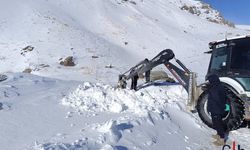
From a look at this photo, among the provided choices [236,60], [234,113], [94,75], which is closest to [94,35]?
[94,75]

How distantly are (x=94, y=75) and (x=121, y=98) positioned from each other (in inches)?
417

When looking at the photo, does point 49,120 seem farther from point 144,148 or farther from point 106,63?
point 106,63

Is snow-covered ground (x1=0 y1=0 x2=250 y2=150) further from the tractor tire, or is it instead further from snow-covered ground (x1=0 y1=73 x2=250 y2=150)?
the tractor tire

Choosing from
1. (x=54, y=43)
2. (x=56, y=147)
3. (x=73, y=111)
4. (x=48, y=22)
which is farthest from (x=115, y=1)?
(x=56, y=147)

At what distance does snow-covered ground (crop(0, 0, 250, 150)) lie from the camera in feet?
26.0

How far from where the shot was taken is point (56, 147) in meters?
6.48

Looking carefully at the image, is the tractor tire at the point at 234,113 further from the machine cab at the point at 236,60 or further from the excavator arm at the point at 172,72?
the excavator arm at the point at 172,72

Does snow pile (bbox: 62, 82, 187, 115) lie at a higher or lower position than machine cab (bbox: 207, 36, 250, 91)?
lower

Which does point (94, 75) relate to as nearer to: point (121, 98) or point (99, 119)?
point (121, 98)

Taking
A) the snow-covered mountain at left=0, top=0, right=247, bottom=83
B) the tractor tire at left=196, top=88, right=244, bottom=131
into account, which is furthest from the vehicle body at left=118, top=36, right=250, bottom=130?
the snow-covered mountain at left=0, top=0, right=247, bottom=83

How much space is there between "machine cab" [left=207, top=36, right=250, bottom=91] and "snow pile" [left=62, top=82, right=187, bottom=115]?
1926mm

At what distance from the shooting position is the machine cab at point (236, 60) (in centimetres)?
925

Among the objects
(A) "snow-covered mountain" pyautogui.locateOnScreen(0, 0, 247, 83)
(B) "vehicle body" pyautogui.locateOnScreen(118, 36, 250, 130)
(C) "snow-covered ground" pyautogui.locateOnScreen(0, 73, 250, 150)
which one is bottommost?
(C) "snow-covered ground" pyautogui.locateOnScreen(0, 73, 250, 150)

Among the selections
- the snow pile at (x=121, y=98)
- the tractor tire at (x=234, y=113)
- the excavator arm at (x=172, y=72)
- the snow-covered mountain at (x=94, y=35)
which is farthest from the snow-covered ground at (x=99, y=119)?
the snow-covered mountain at (x=94, y=35)
